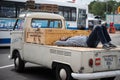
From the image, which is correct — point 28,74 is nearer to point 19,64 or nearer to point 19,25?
point 19,64

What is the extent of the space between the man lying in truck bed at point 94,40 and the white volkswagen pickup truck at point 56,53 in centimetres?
23

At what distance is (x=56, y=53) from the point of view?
27.2 feet

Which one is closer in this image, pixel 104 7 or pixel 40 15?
pixel 40 15

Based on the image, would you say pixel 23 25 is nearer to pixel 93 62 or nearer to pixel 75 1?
pixel 93 62

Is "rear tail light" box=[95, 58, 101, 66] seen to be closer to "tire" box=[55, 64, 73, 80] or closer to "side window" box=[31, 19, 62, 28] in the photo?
"tire" box=[55, 64, 73, 80]

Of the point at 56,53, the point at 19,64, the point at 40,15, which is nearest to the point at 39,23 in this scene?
the point at 40,15

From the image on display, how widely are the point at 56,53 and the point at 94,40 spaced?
1.09m

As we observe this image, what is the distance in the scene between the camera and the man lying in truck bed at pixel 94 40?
8.25m

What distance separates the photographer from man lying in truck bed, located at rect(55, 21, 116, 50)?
8248mm

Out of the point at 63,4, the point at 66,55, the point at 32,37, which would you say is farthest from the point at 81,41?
the point at 63,4

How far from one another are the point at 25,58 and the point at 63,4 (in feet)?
46.1

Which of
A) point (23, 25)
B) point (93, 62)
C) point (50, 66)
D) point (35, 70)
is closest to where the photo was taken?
point (93, 62)

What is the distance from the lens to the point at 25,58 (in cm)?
1016

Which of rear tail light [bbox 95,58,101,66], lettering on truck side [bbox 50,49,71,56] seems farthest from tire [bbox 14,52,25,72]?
rear tail light [bbox 95,58,101,66]
